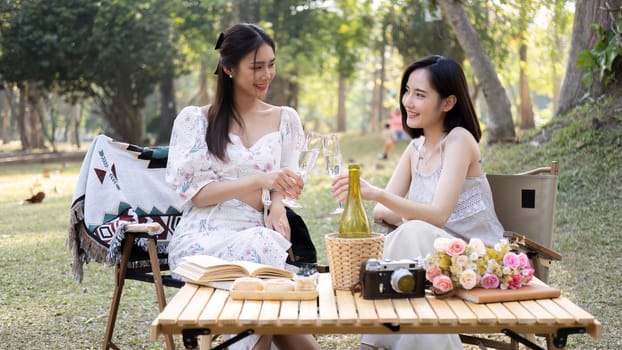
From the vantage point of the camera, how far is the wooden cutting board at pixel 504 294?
8.29 ft

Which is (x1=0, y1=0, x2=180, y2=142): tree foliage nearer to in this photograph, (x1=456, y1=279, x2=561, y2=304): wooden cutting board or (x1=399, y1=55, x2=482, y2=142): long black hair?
(x1=399, y1=55, x2=482, y2=142): long black hair

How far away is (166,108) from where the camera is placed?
2852 centimetres

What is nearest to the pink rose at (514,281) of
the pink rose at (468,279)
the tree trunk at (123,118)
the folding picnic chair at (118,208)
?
the pink rose at (468,279)

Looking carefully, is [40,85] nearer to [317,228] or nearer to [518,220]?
[317,228]

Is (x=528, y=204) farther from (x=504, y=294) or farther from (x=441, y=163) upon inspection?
(x=504, y=294)

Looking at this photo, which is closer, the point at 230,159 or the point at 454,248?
the point at 454,248

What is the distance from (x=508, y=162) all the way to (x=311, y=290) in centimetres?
727

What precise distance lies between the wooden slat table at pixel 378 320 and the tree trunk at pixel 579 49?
739 cm

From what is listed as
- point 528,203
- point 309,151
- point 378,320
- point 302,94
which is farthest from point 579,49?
point 302,94

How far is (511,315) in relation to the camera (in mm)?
2381

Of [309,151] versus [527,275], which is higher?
[309,151]

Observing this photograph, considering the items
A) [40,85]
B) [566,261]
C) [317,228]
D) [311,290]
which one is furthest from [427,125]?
[40,85]

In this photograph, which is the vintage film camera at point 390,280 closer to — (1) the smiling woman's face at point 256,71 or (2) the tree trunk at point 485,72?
(1) the smiling woman's face at point 256,71

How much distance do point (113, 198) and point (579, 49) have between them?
712 centimetres
